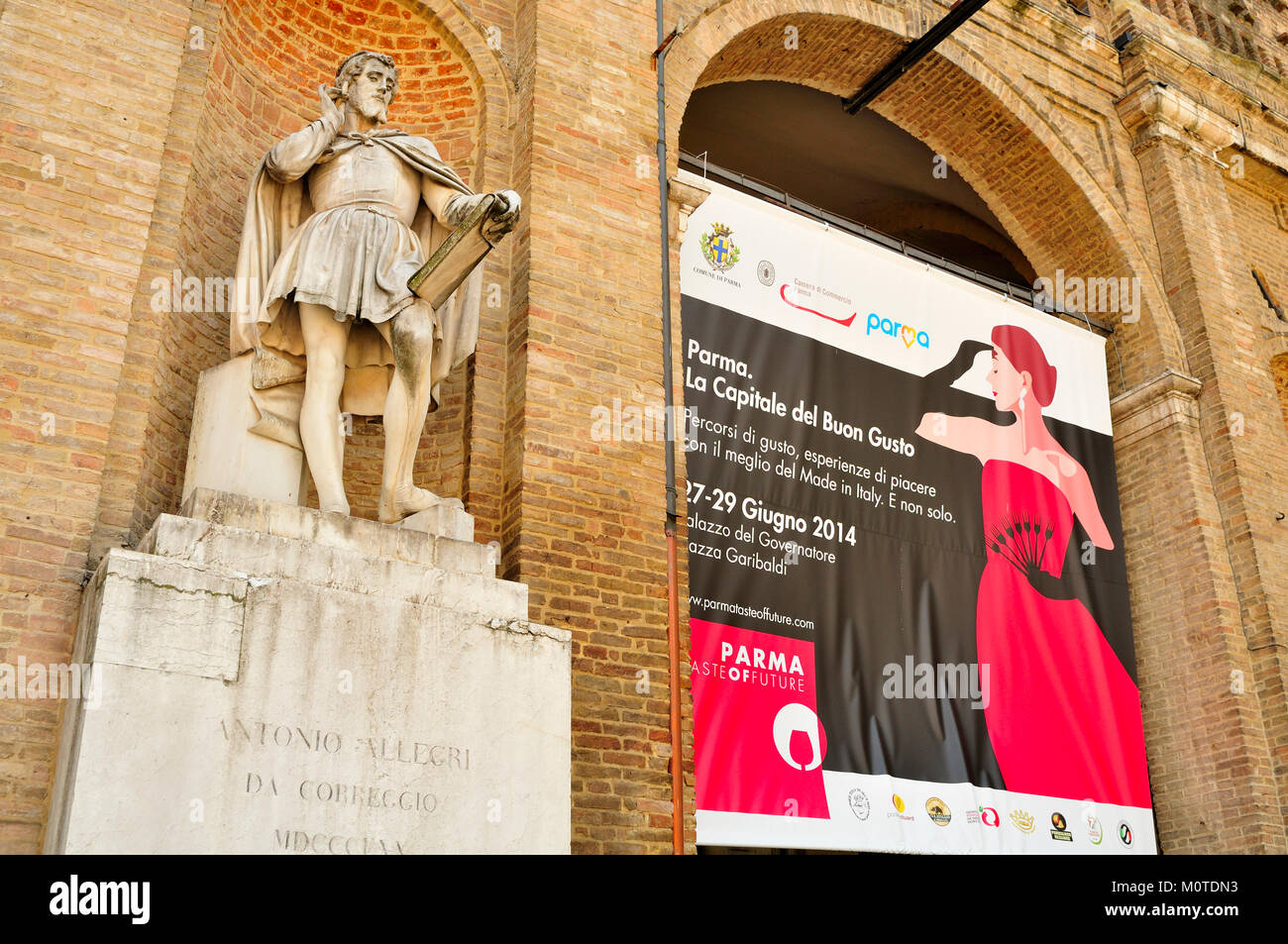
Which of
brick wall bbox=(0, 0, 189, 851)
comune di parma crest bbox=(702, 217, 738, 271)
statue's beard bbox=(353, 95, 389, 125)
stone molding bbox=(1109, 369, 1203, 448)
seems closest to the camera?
brick wall bbox=(0, 0, 189, 851)

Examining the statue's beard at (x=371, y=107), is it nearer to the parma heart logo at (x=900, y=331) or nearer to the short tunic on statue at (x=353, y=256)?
the short tunic on statue at (x=353, y=256)

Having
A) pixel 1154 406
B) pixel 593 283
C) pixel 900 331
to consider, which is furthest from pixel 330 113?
pixel 1154 406

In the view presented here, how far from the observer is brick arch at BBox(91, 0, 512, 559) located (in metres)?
6.56

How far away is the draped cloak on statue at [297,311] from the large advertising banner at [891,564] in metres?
2.68

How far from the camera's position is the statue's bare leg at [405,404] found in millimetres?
5883

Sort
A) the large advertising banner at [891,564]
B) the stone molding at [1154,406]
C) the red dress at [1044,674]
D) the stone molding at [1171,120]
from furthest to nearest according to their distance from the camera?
1. the stone molding at [1171,120]
2. the stone molding at [1154,406]
3. the red dress at [1044,674]
4. the large advertising banner at [891,564]

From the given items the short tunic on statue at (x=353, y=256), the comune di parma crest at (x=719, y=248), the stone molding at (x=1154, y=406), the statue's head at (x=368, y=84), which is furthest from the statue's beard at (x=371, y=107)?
the stone molding at (x=1154, y=406)

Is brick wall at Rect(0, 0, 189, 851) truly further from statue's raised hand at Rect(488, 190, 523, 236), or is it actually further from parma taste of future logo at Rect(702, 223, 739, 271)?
parma taste of future logo at Rect(702, 223, 739, 271)

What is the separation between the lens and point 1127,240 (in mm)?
12250

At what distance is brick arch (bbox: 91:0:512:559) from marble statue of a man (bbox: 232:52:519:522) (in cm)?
88

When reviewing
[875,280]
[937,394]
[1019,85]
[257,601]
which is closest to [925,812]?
[937,394]

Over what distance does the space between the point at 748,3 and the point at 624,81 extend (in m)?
2.16

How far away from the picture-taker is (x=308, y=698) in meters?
4.71

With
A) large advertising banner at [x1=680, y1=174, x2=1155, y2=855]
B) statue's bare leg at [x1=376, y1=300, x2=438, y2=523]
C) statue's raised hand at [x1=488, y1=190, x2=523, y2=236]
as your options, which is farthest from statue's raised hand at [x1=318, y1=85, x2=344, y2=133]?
large advertising banner at [x1=680, y1=174, x2=1155, y2=855]
